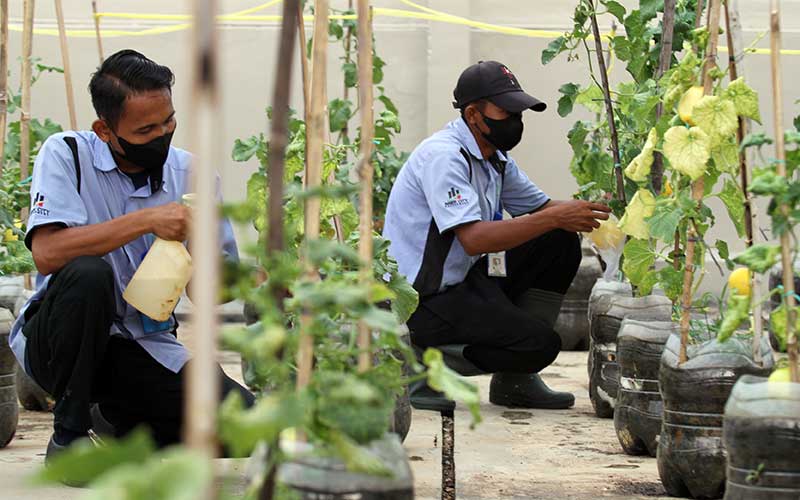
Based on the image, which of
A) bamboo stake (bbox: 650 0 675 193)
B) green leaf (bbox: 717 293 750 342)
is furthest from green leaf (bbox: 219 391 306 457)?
bamboo stake (bbox: 650 0 675 193)

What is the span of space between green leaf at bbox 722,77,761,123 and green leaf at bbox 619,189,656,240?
43 centimetres

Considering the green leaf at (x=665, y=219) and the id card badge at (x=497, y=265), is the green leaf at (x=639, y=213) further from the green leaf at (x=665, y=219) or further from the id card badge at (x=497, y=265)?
the id card badge at (x=497, y=265)

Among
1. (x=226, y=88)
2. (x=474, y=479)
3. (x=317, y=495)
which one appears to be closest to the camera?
(x=317, y=495)

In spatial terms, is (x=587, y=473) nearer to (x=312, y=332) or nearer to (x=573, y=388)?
(x=573, y=388)

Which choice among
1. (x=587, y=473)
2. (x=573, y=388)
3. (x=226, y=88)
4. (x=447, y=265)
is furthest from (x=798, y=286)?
(x=226, y=88)

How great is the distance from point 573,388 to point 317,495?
3141mm

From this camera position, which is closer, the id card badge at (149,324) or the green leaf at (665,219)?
the green leaf at (665,219)

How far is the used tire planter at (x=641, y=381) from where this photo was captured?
3.20m

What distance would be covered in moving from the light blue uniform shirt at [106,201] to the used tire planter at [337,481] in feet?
4.60

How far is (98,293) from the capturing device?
2727mm

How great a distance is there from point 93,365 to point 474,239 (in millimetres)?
1286

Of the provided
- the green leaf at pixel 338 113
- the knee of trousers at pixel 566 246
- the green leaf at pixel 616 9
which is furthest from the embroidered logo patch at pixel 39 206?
the green leaf at pixel 338 113

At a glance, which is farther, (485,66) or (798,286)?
(798,286)

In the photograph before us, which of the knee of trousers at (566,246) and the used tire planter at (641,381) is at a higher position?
the knee of trousers at (566,246)
